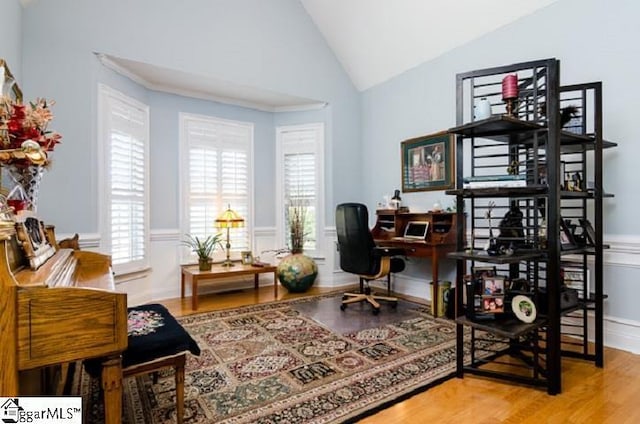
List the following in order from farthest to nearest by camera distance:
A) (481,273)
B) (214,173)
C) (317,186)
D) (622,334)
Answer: (317,186) → (214,173) → (622,334) → (481,273)

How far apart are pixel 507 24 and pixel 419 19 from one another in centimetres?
97

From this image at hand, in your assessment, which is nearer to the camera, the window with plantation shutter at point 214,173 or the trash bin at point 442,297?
the trash bin at point 442,297

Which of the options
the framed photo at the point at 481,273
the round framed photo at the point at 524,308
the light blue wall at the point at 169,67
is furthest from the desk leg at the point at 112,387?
the light blue wall at the point at 169,67

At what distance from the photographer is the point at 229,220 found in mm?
4773

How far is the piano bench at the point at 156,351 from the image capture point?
5.47ft

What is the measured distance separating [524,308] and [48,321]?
8.45ft

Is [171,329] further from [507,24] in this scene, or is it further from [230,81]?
[507,24]

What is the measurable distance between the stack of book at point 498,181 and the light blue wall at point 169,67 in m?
3.06

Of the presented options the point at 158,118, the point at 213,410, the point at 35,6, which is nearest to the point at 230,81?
the point at 158,118

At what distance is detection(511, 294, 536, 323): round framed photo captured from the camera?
231cm

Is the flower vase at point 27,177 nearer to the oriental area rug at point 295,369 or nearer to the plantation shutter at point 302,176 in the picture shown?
the oriental area rug at point 295,369

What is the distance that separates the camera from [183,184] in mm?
4797

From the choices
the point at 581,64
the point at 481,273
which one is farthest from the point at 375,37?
the point at 481,273

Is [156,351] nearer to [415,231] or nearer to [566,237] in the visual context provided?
[566,237]
